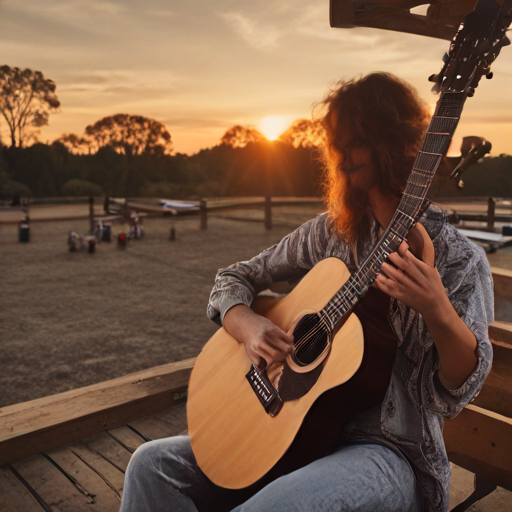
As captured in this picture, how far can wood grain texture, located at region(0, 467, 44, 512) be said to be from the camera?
1812 millimetres

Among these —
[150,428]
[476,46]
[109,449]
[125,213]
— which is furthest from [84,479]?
[125,213]

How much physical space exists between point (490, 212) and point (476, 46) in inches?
517

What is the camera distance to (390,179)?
135cm

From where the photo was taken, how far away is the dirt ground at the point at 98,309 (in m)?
4.28

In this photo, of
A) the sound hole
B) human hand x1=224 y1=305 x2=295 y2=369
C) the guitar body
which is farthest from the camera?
human hand x1=224 y1=305 x2=295 y2=369

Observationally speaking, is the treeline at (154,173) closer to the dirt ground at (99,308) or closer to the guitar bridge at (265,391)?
the dirt ground at (99,308)

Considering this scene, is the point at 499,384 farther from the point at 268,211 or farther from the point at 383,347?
the point at 268,211

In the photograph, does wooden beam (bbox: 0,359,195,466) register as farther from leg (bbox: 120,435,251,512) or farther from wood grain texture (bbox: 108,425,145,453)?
leg (bbox: 120,435,251,512)

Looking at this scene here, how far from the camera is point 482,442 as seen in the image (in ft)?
5.81

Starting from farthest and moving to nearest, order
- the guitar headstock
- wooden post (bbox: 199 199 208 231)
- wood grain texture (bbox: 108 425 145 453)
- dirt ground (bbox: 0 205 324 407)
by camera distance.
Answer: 1. wooden post (bbox: 199 199 208 231)
2. dirt ground (bbox: 0 205 324 407)
3. wood grain texture (bbox: 108 425 145 453)
4. the guitar headstock

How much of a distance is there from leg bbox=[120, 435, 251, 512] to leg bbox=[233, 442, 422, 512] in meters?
0.27

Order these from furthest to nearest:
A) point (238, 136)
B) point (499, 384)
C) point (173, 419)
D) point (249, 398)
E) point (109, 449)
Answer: point (238, 136) → point (173, 419) → point (109, 449) → point (499, 384) → point (249, 398)

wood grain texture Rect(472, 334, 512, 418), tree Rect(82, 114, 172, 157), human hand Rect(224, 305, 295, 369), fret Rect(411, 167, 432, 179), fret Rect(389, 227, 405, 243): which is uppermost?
tree Rect(82, 114, 172, 157)

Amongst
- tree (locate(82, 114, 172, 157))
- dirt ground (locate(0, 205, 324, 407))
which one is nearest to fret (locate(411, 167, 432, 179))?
dirt ground (locate(0, 205, 324, 407))
